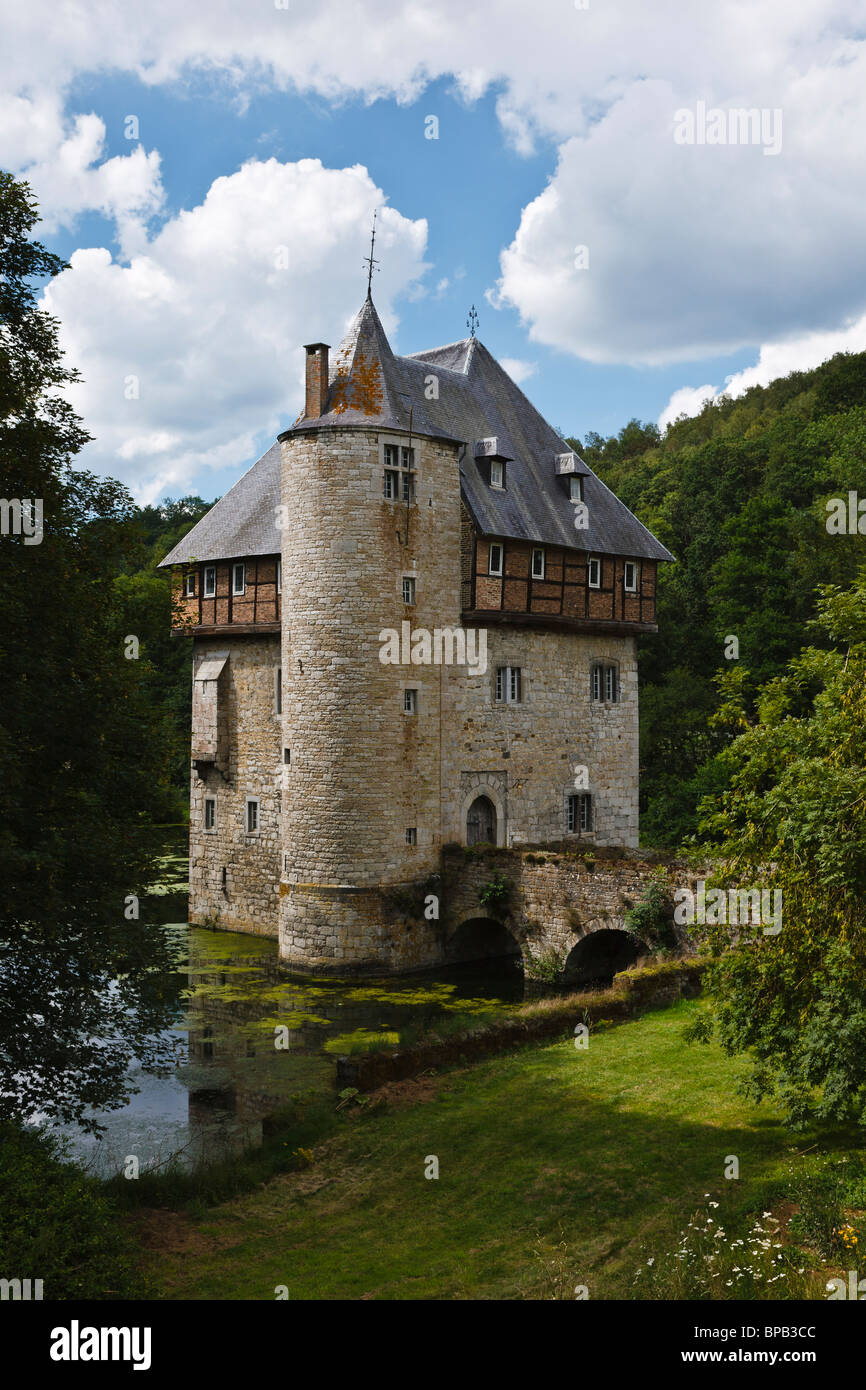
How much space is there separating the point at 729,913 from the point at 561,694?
1655cm

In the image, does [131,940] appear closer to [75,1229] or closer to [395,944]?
[75,1229]

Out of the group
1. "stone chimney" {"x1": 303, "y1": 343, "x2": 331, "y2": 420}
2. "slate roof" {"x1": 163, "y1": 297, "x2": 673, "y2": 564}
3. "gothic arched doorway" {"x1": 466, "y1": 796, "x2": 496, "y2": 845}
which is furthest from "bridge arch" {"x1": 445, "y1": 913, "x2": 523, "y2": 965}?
"stone chimney" {"x1": 303, "y1": 343, "x2": 331, "y2": 420}

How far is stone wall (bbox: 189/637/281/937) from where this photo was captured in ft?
86.3

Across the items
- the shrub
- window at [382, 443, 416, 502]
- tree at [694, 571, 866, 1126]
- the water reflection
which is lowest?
the water reflection

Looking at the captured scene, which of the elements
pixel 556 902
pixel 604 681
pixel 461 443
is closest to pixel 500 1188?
pixel 556 902

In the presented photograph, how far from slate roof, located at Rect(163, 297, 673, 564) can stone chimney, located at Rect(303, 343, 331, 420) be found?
147 mm

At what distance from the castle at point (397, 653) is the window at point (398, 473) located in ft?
0.16

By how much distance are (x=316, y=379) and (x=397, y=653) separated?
236 inches

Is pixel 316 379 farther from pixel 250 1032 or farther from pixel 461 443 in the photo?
pixel 250 1032

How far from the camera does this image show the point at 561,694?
26859 mm

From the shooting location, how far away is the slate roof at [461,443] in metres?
23.1

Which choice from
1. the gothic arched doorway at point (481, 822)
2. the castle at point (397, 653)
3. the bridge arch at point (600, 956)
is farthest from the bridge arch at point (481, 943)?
the gothic arched doorway at point (481, 822)

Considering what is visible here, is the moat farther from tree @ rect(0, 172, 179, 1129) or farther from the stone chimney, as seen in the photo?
the stone chimney
